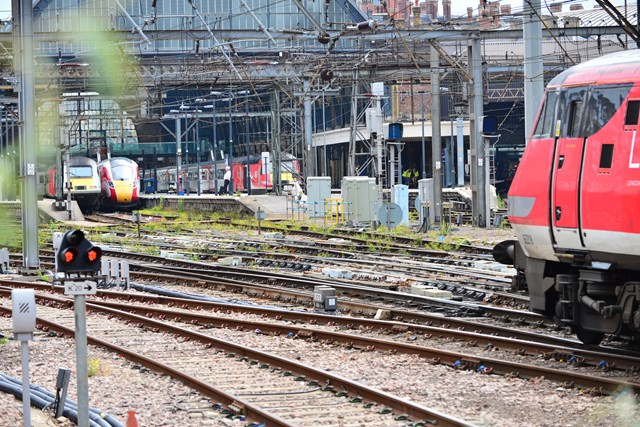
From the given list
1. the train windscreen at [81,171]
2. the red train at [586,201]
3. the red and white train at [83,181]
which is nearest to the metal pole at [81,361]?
the red train at [586,201]

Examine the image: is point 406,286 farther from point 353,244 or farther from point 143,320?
point 353,244

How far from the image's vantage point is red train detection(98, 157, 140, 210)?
61062 mm

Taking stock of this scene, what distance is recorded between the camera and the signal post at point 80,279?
27.6ft

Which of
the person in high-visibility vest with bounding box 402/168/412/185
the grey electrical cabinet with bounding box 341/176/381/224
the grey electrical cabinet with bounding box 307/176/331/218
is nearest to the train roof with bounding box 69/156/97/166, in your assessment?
the person in high-visibility vest with bounding box 402/168/412/185

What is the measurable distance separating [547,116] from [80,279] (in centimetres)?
670

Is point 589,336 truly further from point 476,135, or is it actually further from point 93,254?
point 476,135

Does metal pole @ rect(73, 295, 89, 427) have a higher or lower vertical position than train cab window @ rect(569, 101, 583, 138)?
lower

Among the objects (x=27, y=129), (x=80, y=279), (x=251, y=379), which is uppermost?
(x=27, y=129)

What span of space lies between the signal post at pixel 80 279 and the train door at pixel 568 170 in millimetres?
5869

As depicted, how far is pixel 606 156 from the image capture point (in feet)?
39.5

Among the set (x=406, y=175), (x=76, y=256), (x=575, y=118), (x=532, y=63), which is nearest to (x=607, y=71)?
(x=575, y=118)

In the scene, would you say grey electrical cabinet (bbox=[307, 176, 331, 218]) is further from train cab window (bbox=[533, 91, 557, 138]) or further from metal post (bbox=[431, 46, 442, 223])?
train cab window (bbox=[533, 91, 557, 138])

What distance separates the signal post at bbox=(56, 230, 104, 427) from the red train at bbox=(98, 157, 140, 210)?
53.1m

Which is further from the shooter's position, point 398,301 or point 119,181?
point 119,181
